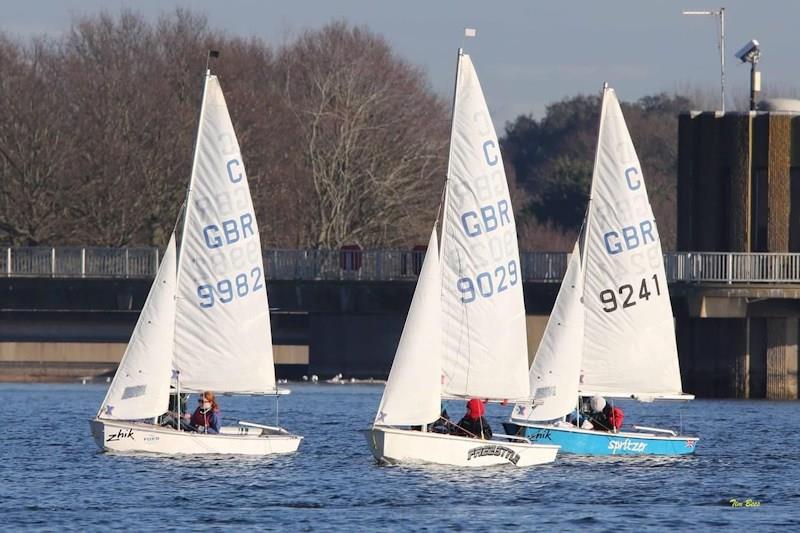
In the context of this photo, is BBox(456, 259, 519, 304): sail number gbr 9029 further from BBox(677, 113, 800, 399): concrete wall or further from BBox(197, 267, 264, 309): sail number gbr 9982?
BBox(677, 113, 800, 399): concrete wall

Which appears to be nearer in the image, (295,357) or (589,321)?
(589,321)

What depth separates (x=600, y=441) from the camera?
49.1 m

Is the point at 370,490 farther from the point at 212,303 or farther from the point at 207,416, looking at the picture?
the point at 212,303

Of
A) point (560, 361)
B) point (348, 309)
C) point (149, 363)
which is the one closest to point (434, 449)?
point (560, 361)

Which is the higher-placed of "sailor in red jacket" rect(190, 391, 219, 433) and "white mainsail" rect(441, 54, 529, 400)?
"white mainsail" rect(441, 54, 529, 400)

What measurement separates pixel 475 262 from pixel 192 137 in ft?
162

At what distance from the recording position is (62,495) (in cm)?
4109

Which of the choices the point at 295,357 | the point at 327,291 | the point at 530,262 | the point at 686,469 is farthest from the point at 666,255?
the point at 686,469

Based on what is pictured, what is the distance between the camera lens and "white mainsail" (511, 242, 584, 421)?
4884 centimetres

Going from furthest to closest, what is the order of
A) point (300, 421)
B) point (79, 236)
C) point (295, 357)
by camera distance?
point (79, 236) → point (295, 357) → point (300, 421)

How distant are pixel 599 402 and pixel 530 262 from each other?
30267mm

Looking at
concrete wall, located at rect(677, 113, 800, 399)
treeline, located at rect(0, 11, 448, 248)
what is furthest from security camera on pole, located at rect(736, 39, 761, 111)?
treeline, located at rect(0, 11, 448, 248)

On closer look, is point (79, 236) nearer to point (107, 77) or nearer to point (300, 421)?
point (107, 77)

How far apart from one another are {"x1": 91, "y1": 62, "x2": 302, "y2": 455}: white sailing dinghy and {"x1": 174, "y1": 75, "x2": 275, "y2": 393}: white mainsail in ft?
Result: 0.07
